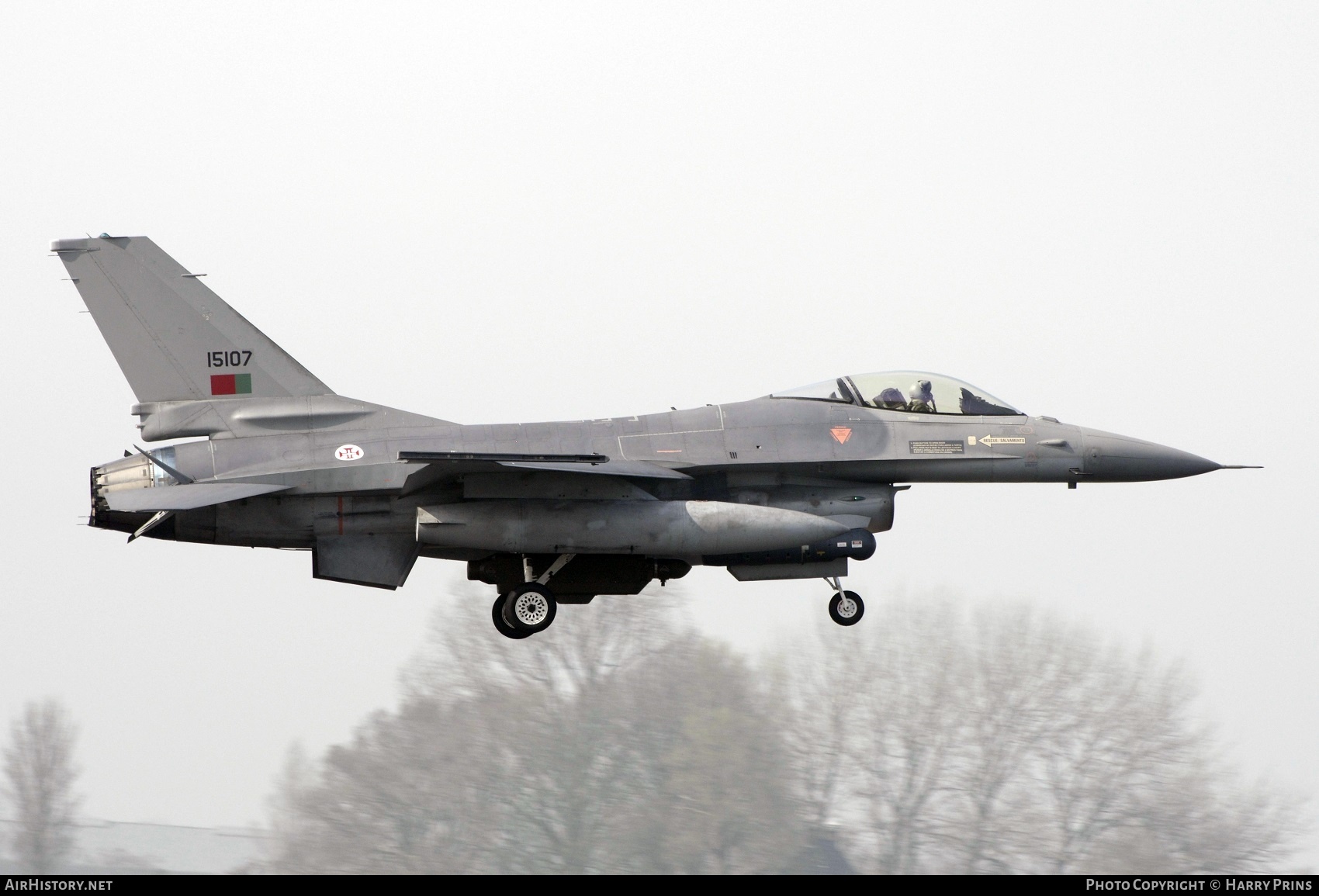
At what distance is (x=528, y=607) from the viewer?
1617 centimetres

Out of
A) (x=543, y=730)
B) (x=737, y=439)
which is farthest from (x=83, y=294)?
(x=543, y=730)

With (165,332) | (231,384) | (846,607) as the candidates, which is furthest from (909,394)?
(165,332)

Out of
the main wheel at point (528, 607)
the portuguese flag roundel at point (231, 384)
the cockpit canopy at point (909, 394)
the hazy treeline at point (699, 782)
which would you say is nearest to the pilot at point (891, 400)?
the cockpit canopy at point (909, 394)

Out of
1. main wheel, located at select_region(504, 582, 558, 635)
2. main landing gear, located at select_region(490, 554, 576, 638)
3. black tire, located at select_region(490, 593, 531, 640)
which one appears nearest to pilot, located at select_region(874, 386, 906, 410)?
main landing gear, located at select_region(490, 554, 576, 638)

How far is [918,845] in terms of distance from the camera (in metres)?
38.0

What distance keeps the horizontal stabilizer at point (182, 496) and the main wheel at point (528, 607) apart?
2.81 meters

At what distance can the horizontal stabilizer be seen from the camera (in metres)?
14.8

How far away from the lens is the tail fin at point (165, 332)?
16469mm

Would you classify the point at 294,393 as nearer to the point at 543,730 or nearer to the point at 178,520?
the point at 178,520

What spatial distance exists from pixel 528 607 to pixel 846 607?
3727 millimetres

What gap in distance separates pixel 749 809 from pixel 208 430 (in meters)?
25.4

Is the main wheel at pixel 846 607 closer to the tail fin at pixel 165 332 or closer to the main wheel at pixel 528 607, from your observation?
the main wheel at pixel 528 607
